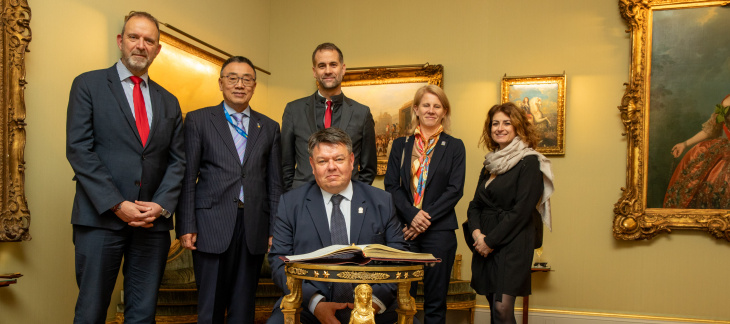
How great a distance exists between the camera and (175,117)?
3.41 m

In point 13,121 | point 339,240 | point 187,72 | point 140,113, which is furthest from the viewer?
point 187,72

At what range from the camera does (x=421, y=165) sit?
12.8ft

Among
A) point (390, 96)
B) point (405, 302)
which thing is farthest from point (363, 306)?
point (390, 96)

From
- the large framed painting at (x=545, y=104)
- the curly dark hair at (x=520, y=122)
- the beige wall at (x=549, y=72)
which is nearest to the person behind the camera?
the curly dark hair at (x=520, y=122)

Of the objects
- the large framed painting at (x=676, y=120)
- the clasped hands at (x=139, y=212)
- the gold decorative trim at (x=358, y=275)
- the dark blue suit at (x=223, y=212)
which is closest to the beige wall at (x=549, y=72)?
the large framed painting at (x=676, y=120)

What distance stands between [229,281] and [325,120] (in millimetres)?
1125

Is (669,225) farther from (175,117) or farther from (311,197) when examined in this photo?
(175,117)

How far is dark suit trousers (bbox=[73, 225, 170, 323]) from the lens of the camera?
3016mm

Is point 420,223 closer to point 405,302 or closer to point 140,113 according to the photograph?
point 405,302

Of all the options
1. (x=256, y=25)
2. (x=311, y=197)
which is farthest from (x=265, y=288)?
(x=256, y=25)

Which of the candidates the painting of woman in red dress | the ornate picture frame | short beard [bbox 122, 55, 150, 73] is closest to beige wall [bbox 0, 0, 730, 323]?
the painting of woman in red dress

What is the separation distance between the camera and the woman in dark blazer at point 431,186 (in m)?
3.67

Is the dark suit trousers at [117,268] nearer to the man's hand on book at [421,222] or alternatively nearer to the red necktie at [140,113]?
the red necktie at [140,113]

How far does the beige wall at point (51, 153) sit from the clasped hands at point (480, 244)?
8.61 feet
